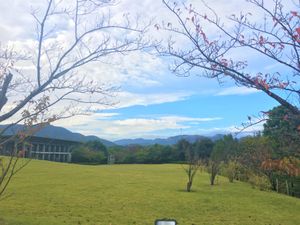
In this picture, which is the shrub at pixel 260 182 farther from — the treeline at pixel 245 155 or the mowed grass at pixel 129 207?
the mowed grass at pixel 129 207

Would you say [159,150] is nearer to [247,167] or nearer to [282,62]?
[247,167]

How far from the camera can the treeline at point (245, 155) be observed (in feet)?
15.2

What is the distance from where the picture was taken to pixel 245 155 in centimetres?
2994

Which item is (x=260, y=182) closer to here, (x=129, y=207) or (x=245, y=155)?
(x=245, y=155)

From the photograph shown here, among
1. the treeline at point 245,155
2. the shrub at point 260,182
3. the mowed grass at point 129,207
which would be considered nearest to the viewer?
the treeline at point 245,155

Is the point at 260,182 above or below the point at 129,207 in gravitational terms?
above

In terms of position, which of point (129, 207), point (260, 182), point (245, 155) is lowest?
point (129, 207)

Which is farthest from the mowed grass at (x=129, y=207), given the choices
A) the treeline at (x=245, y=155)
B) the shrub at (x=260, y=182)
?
the shrub at (x=260, y=182)

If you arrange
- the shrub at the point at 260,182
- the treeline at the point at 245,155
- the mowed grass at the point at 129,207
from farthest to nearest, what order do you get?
1. the shrub at the point at 260,182
2. the mowed grass at the point at 129,207
3. the treeline at the point at 245,155

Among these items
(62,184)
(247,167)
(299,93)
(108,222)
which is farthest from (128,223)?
(247,167)

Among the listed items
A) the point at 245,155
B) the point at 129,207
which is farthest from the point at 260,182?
the point at 129,207

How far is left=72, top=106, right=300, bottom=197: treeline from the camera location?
4631mm

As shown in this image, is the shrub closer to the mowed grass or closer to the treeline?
the treeline

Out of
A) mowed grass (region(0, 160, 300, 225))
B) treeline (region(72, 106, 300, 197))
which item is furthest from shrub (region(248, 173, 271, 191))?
mowed grass (region(0, 160, 300, 225))
